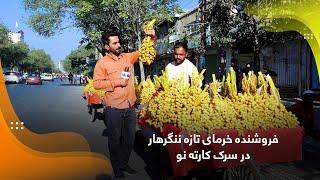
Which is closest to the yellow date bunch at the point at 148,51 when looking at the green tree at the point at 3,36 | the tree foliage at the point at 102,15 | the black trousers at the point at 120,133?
the black trousers at the point at 120,133

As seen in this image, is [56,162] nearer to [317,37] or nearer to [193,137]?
[193,137]

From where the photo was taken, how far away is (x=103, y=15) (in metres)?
31.5

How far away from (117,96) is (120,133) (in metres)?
0.50

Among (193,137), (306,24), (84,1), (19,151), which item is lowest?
(19,151)

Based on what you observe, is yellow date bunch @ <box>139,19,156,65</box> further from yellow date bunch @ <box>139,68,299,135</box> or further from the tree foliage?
the tree foliage

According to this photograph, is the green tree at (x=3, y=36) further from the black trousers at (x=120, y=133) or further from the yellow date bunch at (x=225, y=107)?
the yellow date bunch at (x=225, y=107)

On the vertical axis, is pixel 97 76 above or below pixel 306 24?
below

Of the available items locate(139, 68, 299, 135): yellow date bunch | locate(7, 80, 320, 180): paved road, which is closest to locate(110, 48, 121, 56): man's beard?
locate(139, 68, 299, 135): yellow date bunch

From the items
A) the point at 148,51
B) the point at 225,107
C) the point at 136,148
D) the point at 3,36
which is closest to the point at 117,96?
the point at 148,51

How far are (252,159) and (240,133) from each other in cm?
34

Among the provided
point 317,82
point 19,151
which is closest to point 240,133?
point 19,151

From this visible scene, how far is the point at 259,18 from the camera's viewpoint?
48.7 feet

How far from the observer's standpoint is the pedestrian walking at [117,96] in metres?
6.48

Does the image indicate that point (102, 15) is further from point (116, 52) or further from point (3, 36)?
point (3, 36)
